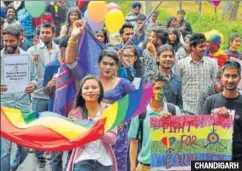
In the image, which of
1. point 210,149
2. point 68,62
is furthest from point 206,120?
point 68,62

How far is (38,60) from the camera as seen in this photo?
11273 millimetres

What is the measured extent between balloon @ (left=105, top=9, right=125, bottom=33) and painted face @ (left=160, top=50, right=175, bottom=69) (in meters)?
1.84

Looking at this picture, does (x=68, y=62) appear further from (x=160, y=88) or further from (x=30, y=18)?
(x=30, y=18)

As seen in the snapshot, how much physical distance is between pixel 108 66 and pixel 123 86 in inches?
9.9

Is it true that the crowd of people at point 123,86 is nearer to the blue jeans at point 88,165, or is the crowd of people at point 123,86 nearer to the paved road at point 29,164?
the blue jeans at point 88,165

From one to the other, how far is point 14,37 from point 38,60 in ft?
4.84

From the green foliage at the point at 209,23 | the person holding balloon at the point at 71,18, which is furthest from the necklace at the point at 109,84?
the green foliage at the point at 209,23

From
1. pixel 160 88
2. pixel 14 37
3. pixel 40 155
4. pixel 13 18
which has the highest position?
pixel 13 18

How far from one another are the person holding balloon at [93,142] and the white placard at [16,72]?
1626 millimetres

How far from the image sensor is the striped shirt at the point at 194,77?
10.9m

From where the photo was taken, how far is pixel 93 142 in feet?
25.2

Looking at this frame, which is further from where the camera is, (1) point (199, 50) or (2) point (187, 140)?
(1) point (199, 50)

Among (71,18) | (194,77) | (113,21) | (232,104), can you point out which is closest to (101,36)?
(113,21)

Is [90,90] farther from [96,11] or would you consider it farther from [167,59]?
[96,11]
